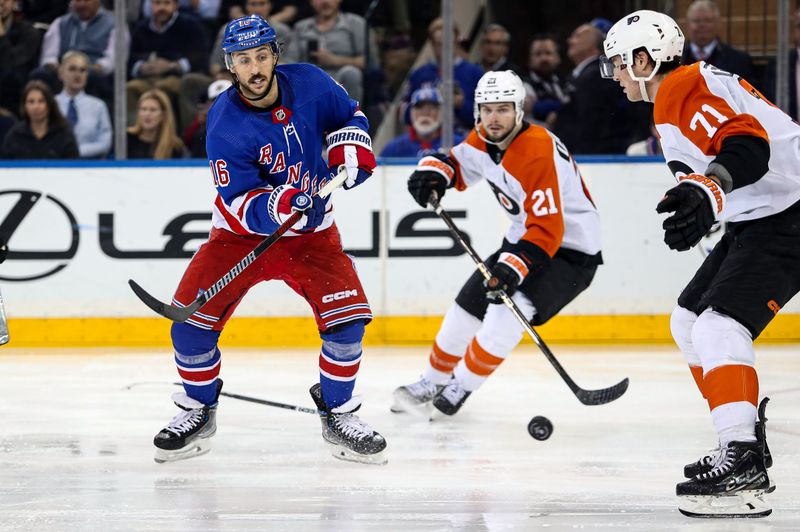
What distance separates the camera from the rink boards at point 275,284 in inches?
227

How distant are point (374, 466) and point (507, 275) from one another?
81cm

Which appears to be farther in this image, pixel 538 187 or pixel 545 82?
pixel 545 82

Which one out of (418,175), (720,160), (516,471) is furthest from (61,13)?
(720,160)

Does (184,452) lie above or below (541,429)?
above

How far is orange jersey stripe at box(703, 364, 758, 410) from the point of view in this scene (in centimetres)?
269

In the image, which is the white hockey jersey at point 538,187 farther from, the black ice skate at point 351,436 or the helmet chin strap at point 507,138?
the black ice skate at point 351,436

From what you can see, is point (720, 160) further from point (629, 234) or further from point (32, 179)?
point (32, 179)

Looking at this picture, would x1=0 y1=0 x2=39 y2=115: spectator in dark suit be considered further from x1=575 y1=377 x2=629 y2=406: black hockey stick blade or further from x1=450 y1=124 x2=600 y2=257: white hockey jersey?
x1=575 y1=377 x2=629 y2=406: black hockey stick blade

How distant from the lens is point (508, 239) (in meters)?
4.21

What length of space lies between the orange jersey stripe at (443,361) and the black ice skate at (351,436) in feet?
2.40

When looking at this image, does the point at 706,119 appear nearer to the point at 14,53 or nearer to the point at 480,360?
the point at 480,360

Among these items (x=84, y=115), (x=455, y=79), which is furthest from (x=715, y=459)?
(x=84, y=115)

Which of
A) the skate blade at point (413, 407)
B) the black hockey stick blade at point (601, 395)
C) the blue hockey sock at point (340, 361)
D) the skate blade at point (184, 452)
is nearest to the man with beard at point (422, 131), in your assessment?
the skate blade at point (413, 407)

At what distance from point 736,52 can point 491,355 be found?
8.71ft
